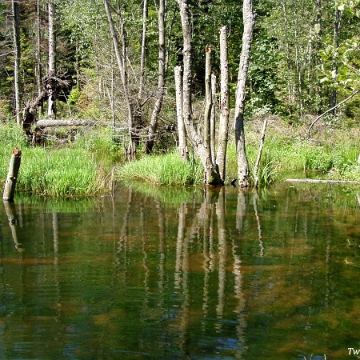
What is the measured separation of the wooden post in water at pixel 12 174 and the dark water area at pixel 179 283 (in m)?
0.70

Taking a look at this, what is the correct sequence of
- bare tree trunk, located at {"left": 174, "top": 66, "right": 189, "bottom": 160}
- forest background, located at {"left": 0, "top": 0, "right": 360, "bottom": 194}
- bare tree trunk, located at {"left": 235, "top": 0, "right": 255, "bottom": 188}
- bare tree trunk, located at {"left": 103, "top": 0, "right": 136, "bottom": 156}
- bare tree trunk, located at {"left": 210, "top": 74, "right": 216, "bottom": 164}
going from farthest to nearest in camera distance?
forest background, located at {"left": 0, "top": 0, "right": 360, "bottom": 194} < bare tree trunk, located at {"left": 103, "top": 0, "right": 136, "bottom": 156} < bare tree trunk, located at {"left": 174, "top": 66, "right": 189, "bottom": 160} < bare tree trunk, located at {"left": 210, "top": 74, "right": 216, "bottom": 164} < bare tree trunk, located at {"left": 235, "top": 0, "right": 255, "bottom": 188}

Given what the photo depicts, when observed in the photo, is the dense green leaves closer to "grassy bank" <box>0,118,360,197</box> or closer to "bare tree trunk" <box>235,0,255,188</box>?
"grassy bank" <box>0,118,360,197</box>

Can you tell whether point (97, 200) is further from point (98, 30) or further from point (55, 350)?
point (98, 30)

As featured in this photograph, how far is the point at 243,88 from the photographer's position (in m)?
12.8

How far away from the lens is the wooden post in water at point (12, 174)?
10.4 metres

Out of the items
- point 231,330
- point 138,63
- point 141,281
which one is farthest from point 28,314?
point 138,63

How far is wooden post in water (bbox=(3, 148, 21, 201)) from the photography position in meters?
10.4

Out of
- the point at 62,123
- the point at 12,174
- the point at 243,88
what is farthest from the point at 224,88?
the point at 62,123

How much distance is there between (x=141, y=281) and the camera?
6.00 m

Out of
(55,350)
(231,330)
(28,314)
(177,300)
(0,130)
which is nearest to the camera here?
(55,350)

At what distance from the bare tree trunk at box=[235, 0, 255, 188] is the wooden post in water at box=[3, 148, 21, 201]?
517 cm

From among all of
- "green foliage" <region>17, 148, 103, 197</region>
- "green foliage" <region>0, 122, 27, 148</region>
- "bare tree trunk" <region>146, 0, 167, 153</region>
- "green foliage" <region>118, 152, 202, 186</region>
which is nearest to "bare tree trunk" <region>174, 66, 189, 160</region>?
"green foliage" <region>118, 152, 202, 186</region>

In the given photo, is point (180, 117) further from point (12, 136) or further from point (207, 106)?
point (12, 136)

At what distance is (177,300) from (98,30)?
2085 cm
